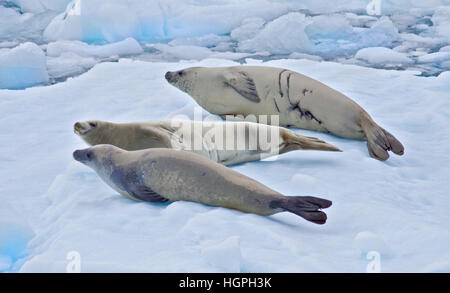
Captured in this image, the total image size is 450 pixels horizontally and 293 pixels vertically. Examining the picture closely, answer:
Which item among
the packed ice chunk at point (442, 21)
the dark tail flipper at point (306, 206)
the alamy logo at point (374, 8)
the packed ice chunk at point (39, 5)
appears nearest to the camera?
the dark tail flipper at point (306, 206)

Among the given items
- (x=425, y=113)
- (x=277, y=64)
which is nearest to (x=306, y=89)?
(x=425, y=113)

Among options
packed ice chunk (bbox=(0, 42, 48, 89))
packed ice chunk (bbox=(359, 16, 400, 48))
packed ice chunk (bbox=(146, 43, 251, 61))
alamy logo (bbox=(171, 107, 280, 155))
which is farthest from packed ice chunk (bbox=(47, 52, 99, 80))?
alamy logo (bbox=(171, 107, 280, 155))

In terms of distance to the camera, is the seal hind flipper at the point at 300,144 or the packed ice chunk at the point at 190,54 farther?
the packed ice chunk at the point at 190,54

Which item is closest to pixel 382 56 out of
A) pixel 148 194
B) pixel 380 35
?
pixel 380 35

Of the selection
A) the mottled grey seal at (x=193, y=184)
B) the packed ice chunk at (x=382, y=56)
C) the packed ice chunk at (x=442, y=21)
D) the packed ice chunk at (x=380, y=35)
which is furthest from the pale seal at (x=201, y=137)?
the packed ice chunk at (x=442, y=21)

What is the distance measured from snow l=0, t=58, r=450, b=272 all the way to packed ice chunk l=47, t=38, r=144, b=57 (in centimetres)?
280

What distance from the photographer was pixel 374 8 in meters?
9.77

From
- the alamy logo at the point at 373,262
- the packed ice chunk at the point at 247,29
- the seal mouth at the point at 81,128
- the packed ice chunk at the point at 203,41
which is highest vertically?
the seal mouth at the point at 81,128

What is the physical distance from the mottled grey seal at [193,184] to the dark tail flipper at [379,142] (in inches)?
43.0

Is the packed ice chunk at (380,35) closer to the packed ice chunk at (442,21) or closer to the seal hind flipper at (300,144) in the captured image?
the packed ice chunk at (442,21)

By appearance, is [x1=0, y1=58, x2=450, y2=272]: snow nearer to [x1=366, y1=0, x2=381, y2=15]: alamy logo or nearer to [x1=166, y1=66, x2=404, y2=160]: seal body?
[x1=166, y1=66, x2=404, y2=160]: seal body

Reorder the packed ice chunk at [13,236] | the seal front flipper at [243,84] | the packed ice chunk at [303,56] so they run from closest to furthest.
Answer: the packed ice chunk at [13,236] → the seal front flipper at [243,84] → the packed ice chunk at [303,56]

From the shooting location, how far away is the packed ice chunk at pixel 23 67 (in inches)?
255

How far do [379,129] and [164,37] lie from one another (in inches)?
221
